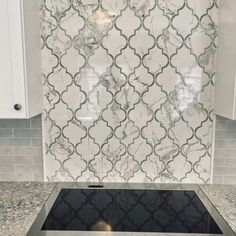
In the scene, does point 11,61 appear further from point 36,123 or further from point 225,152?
point 225,152

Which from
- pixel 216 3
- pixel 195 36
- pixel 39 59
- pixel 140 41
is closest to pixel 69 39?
pixel 39 59

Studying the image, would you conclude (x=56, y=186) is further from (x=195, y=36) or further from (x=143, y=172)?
(x=195, y=36)

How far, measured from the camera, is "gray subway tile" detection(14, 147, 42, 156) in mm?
1376

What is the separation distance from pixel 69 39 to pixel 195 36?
1.90 feet

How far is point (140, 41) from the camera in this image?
1.29 meters

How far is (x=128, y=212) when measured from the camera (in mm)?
1139

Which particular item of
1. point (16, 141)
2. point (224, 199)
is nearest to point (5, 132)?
point (16, 141)

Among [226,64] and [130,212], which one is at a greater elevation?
[226,64]

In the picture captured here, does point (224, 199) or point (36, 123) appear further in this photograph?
point (36, 123)

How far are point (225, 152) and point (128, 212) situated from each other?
1.87 feet

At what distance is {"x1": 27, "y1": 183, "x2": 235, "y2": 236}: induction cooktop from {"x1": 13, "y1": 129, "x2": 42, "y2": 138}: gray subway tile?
0.91 ft

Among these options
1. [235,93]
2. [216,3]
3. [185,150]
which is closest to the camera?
[235,93]

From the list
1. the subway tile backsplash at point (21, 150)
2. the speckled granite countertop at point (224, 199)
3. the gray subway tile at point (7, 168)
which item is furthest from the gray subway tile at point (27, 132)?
the speckled granite countertop at point (224, 199)

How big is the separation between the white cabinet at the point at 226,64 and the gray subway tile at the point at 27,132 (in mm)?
847
